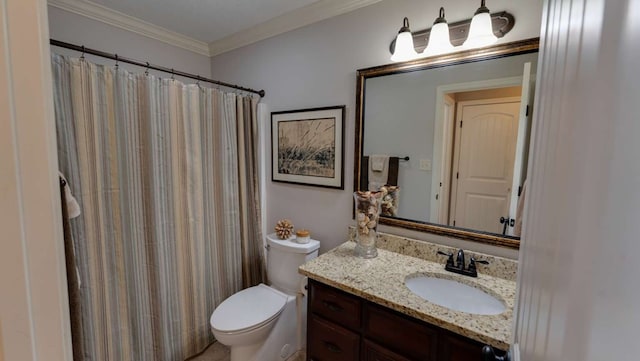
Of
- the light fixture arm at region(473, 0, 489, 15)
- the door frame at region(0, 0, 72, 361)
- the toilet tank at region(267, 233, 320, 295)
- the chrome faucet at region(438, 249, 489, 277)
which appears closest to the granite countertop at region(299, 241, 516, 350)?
the chrome faucet at region(438, 249, 489, 277)

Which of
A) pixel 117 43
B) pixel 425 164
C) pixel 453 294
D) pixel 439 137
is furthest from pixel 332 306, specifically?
pixel 117 43

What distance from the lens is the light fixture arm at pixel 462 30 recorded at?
1324 mm

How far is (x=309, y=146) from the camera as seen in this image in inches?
82.5

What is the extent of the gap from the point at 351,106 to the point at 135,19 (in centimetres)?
186

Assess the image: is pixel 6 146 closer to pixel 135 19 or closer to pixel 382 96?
pixel 382 96

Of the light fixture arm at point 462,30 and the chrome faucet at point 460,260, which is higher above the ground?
the light fixture arm at point 462,30

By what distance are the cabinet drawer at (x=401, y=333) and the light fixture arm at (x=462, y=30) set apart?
1.40m

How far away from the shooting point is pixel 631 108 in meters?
0.16

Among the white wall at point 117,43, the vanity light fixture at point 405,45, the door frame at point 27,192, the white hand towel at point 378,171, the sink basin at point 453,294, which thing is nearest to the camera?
the door frame at point 27,192

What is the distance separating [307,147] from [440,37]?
3.64ft

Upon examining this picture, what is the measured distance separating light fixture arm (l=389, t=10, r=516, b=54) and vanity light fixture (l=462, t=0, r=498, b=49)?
0.04 m

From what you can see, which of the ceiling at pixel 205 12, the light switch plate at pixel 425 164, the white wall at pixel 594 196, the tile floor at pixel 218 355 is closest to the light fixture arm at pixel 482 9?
the light switch plate at pixel 425 164

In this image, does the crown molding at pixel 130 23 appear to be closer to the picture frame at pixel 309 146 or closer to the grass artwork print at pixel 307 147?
the picture frame at pixel 309 146

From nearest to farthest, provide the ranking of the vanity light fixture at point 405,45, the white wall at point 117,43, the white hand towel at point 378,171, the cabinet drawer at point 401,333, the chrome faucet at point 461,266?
the cabinet drawer at point 401,333, the chrome faucet at point 461,266, the vanity light fixture at point 405,45, the white hand towel at point 378,171, the white wall at point 117,43
